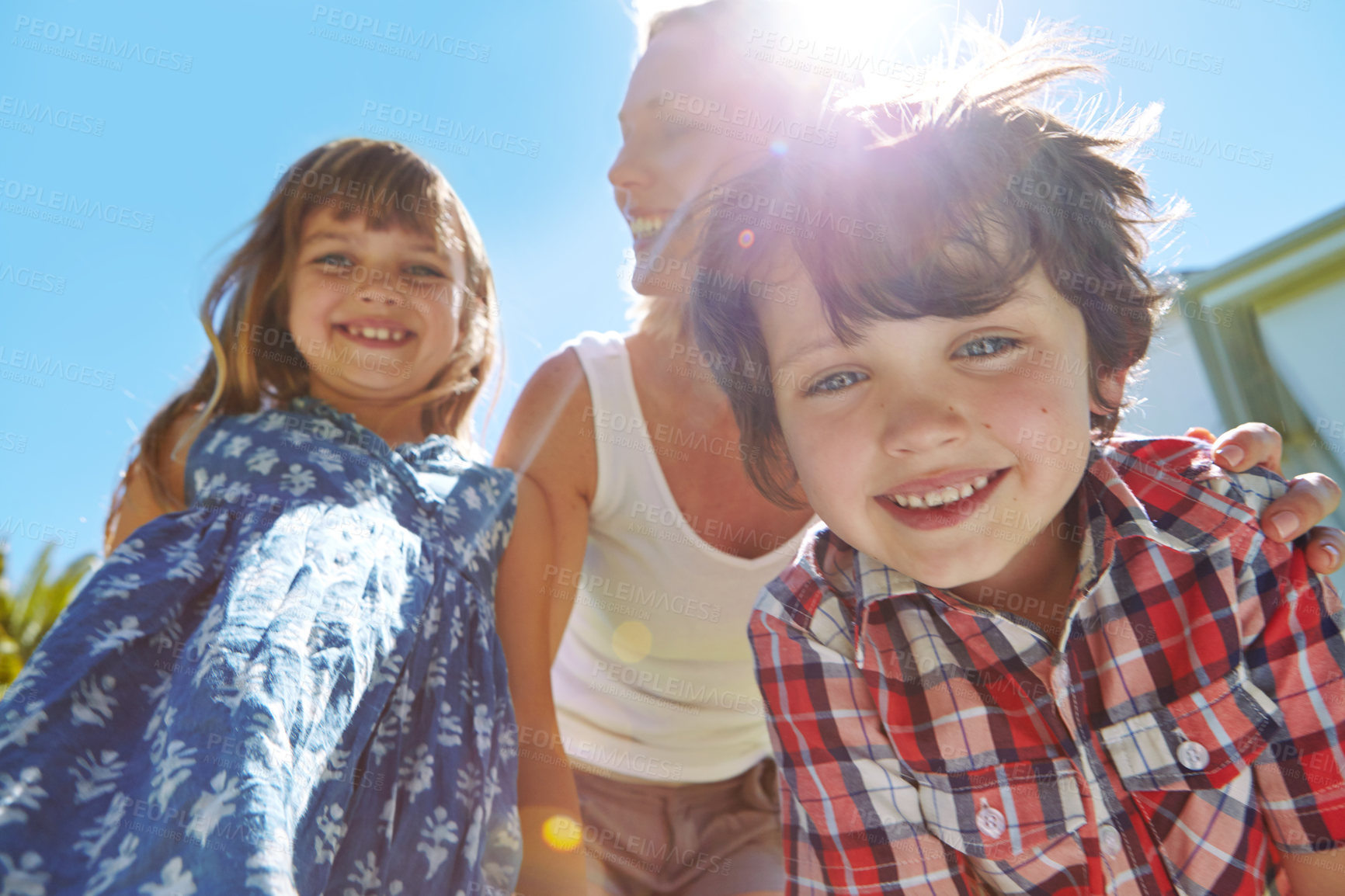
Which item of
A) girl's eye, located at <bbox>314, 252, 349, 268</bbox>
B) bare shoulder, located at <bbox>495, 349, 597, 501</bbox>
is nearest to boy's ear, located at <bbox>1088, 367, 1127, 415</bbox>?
bare shoulder, located at <bbox>495, 349, 597, 501</bbox>

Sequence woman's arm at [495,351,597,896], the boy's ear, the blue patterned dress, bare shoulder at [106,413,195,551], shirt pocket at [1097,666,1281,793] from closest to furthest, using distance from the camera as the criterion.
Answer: the blue patterned dress
shirt pocket at [1097,666,1281,793]
the boy's ear
woman's arm at [495,351,597,896]
bare shoulder at [106,413,195,551]

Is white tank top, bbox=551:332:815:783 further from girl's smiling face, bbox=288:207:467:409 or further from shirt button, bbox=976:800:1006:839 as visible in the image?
shirt button, bbox=976:800:1006:839

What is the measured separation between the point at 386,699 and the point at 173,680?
30cm

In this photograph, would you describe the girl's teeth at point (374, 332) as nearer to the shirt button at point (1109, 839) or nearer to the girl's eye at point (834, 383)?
the girl's eye at point (834, 383)

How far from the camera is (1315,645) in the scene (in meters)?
1.01

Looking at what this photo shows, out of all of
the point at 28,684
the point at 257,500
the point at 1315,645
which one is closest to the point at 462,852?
the point at 28,684

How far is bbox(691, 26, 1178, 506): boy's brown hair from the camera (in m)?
1.07

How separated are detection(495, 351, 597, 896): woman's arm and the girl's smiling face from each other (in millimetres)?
325

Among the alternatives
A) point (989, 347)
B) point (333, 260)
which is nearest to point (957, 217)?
point (989, 347)

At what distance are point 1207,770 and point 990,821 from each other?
0.29m

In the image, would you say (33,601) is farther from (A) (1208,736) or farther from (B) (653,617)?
(A) (1208,736)

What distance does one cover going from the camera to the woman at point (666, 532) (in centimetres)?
159

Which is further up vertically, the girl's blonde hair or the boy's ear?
the girl's blonde hair

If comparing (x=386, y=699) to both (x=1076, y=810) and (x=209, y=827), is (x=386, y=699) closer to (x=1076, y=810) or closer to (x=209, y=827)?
(x=209, y=827)
